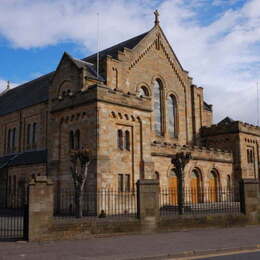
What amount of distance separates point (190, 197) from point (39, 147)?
16414mm

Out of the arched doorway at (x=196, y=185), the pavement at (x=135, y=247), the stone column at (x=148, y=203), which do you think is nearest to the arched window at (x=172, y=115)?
the arched doorway at (x=196, y=185)

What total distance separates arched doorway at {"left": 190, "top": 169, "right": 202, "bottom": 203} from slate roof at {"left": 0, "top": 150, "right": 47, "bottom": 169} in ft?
45.6

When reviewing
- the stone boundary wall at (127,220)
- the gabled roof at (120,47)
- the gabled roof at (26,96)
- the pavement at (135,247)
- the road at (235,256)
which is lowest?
the road at (235,256)

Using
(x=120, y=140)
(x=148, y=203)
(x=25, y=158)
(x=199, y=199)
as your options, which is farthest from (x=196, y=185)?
(x=148, y=203)

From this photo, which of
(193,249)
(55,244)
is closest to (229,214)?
(193,249)

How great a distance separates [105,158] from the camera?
24.9 meters

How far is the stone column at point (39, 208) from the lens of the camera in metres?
14.6

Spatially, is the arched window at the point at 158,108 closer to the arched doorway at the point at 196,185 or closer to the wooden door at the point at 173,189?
the arched doorway at the point at 196,185

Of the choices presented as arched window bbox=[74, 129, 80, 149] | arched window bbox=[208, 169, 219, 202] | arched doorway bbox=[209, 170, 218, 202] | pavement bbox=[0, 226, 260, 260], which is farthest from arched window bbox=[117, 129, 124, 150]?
arched doorway bbox=[209, 170, 218, 202]

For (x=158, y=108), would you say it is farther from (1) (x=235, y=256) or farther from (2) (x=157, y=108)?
(1) (x=235, y=256)

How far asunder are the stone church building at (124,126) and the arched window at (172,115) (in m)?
0.11

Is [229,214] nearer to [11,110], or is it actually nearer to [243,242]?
[243,242]

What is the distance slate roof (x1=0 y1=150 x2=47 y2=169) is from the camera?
111ft

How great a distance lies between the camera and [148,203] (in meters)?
17.8
